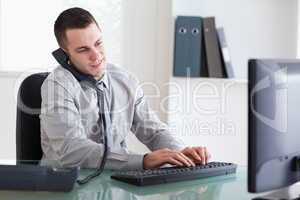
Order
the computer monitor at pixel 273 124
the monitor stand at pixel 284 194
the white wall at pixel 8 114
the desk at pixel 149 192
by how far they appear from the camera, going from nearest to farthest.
→ the computer monitor at pixel 273 124 < the monitor stand at pixel 284 194 < the desk at pixel 149 192 < the white wall at pixel 8 114

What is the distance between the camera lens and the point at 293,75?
3.53 ft

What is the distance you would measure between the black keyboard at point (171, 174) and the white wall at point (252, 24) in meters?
1.56

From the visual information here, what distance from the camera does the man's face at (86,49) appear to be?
6.05 ft

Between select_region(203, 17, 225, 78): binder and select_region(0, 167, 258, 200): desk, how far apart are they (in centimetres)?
150

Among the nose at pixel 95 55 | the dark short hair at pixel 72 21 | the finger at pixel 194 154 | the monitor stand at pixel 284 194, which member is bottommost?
the monitor stand at pixel 284 194

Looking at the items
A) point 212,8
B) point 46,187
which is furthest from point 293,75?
point 212,8

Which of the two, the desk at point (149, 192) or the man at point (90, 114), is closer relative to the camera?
the desk at point (149, 192)

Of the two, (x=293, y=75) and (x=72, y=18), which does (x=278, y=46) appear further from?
(x=293, y=75)

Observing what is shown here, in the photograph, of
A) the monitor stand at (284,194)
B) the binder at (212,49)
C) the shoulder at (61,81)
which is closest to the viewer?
the monitor stand at (284,194)

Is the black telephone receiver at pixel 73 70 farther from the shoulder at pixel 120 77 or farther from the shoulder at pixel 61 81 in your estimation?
the shoulder at pixel 120 77

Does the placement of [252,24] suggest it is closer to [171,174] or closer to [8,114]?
[8,114]

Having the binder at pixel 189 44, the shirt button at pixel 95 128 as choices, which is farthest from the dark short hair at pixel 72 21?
the binder at pixel 189 44

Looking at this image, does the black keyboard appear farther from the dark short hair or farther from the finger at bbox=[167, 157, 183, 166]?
the dark short hair

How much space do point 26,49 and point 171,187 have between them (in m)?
2.07
